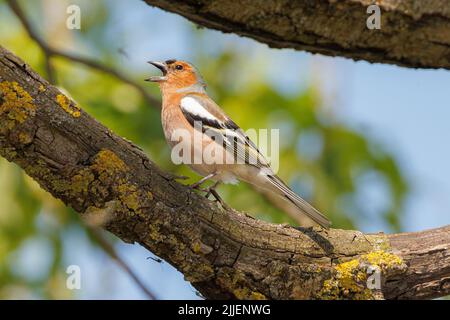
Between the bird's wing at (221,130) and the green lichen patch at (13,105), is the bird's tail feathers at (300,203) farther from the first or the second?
the green lichen patch at (13,105)

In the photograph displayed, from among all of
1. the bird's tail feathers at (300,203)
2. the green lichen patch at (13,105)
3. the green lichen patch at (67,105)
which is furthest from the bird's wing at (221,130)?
the green lichen patch at (13,105)

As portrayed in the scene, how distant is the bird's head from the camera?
6969 millimetres

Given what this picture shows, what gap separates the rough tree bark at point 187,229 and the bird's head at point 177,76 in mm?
2692

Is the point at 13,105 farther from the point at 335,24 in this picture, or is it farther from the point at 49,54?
the point at 49,54

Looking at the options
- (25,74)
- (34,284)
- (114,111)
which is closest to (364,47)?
(25,74)

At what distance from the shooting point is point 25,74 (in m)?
3.80

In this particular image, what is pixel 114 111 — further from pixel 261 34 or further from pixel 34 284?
pixel 261 34

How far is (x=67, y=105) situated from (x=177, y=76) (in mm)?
3297

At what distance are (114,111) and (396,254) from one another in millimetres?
3372

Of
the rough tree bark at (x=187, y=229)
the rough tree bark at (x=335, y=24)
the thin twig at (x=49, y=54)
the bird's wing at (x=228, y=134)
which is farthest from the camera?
the thin twig at (x=49, y=54)

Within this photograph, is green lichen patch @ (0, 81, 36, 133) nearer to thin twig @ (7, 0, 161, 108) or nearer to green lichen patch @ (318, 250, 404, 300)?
green lichen patch @ (318, 250, 404, 300)

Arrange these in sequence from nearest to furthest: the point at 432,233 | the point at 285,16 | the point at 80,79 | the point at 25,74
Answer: the point at 25,74 → the point at 285,16 → the point at 432,233 → the point at 80,79

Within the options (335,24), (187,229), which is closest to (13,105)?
(187,229)

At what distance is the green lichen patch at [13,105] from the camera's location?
3650 mm
